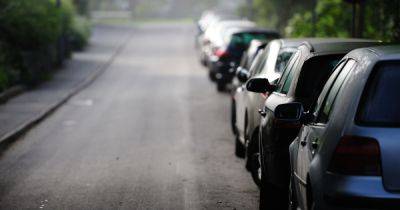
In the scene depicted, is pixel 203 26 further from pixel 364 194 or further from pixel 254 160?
pixel 364 194

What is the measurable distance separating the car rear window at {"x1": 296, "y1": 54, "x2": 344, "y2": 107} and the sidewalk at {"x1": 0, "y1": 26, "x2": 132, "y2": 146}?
7.20 metres

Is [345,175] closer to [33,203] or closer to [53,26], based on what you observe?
[33,203]

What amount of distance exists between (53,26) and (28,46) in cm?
175

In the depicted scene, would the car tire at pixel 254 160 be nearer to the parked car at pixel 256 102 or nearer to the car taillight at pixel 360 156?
the parked car at pixel 256 102

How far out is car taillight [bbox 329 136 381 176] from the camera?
6.12m

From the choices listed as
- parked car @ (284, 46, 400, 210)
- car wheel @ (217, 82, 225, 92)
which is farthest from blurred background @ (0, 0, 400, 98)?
parked car @ (284, 46, 400, 210)

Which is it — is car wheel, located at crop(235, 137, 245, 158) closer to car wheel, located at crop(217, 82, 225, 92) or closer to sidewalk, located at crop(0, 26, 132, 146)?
sidewalk, located at crop(0, 26, 132, 146)

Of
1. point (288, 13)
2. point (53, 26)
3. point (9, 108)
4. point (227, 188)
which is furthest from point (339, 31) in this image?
point (227, 188)

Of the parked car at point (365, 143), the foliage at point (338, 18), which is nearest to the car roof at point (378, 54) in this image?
the parked car at point (365, 143)

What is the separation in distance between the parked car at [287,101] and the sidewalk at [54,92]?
6.59m

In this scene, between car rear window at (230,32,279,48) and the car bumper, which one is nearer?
the car bumper

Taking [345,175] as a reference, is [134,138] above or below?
below

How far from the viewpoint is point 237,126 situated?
48.0 ft

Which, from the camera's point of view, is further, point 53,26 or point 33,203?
point 53,26
